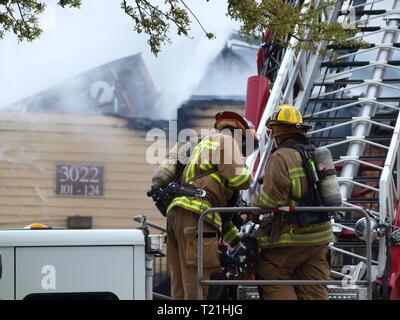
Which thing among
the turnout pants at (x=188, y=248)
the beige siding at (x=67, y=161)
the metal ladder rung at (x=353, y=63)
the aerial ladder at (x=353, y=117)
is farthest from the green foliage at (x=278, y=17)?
the beige siding at (x=67, y=161)

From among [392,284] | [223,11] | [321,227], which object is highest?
[223,11]

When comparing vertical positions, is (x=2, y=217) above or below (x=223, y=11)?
below

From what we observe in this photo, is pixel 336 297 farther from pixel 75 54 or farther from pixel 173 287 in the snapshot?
pixel 75 54

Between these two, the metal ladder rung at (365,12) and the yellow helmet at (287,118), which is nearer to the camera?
the yellow helmet at (287,118)

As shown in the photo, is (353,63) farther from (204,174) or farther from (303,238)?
(303,238)

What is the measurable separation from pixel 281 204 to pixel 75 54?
8.11 m

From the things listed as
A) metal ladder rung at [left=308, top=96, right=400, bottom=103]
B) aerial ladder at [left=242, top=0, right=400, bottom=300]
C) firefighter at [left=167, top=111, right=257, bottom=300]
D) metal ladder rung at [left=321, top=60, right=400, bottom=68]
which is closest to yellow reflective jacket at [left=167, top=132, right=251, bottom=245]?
firefighter at [left=167, top=111, right=257, bottom=300]

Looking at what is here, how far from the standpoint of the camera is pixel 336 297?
5918 millimetres

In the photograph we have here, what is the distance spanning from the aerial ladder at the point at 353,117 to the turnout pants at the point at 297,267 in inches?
33.3

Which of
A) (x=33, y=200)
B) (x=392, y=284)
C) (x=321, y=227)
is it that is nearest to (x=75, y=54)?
(x=33, y=200)

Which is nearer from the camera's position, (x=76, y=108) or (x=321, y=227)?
(x=321, y=227)

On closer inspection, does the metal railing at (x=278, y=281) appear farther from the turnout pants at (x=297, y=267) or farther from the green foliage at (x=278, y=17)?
the green foliage at (x=278, y=17)

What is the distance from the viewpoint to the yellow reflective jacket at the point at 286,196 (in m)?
5.66

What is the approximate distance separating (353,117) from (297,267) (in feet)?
11.0
